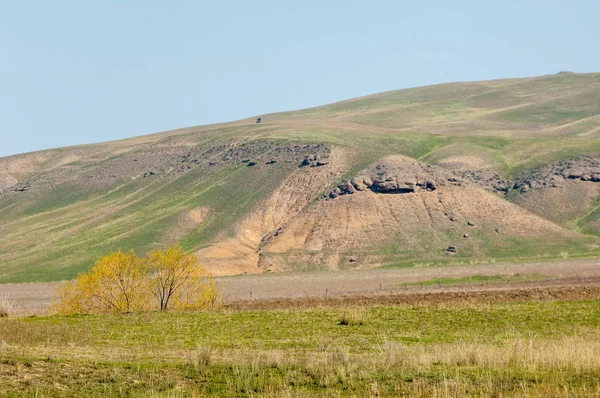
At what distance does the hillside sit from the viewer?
109375 millimetres

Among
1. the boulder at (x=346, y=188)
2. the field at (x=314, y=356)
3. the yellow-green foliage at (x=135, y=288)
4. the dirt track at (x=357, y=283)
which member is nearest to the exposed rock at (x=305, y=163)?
the boulder at (x=346, y=188)

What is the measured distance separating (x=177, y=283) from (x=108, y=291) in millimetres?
4409

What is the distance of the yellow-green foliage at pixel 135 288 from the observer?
4625 cm

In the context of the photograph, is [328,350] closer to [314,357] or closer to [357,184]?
[314,357]

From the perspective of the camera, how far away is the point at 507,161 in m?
152

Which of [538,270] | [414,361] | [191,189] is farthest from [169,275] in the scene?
Result: [191,189]

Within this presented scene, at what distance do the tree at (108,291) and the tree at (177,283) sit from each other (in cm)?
150

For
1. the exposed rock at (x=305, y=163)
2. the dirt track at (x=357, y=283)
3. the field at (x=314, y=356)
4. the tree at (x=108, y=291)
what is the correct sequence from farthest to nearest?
the exposed rock at (x=305, y=163), the dirt track at (x=357, y=283), the tree at (x=108, y=291), the field at (x=314, y=356)

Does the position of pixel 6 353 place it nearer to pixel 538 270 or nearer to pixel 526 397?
pixel 526 397

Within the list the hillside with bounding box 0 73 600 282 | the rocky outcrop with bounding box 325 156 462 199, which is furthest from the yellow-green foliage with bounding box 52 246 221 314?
the rocky outcrop with bounding box 325 156 462 199

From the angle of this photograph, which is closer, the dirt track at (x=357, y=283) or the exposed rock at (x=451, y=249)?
the dirt track at (x=357, y=283)

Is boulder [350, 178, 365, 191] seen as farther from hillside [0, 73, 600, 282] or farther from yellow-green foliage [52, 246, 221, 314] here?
yellow-green foliage [52, 246, 221, 314]

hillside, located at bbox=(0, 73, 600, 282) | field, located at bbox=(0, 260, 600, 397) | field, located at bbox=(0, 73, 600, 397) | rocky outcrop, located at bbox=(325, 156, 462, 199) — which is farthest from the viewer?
rocky outcrop, located at bbox=(325, 156, 462, 199)

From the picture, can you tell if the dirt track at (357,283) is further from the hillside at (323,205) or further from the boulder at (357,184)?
the boulder at (357,184)
